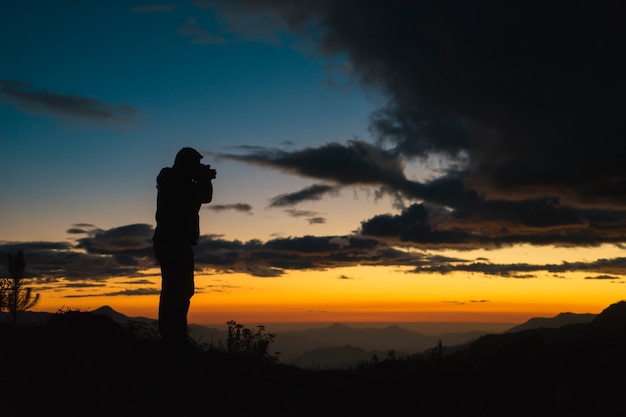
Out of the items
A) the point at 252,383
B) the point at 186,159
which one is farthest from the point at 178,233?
the point at 252,383

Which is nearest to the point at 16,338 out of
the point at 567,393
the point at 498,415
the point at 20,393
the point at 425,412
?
the point at 20,393

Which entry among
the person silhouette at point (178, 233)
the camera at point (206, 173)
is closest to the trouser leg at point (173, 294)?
the person silhouette at point (178, 233)

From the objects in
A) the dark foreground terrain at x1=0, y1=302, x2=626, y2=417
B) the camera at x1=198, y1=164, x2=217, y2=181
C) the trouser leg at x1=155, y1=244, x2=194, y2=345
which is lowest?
the dark foreground terrain at x1=0, y1=302, x2=626, y2=417

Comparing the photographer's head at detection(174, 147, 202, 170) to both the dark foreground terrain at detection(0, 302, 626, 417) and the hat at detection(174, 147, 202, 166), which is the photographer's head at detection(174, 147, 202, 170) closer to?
the hat at detection(174, 147, 202, 166)

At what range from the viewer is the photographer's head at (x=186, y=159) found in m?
14.0

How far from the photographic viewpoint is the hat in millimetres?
14016

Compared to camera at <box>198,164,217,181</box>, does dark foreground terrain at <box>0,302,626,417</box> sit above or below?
below

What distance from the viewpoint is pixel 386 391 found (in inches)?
431

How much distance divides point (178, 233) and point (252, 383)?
4.18 meters

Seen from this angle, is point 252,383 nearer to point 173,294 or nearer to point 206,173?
point 173,294

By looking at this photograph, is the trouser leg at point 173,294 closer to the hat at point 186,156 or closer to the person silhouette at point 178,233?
the person silhouette at point 178,233

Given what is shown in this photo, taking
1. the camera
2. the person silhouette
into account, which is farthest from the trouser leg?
the camera

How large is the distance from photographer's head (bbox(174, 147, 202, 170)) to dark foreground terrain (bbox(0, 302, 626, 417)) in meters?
3.96

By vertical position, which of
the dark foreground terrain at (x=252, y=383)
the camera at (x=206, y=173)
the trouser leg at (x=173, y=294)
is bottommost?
the dark foreground terrain at (x=252, y=383)
